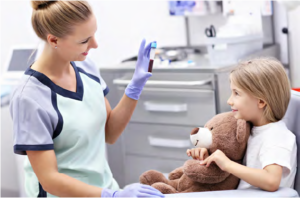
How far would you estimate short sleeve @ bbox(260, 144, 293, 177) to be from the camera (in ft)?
4.16

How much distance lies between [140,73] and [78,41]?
0.87 ft

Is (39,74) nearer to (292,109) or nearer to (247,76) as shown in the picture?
(247,76)

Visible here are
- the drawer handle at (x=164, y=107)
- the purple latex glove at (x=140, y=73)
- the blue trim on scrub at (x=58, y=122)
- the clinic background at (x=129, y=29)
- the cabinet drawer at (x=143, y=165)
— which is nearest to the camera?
the blue trim on scrub at (x=58, y=122)

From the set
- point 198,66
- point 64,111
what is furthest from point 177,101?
point 64,111

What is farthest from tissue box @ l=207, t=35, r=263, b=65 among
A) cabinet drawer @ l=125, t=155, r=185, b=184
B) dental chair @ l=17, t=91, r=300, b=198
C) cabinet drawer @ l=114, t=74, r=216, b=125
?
dental chair @ l=17, t=91, r=300, b=198

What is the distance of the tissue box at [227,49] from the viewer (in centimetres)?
231

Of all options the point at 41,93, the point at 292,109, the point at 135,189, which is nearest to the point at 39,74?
the point at 41,93

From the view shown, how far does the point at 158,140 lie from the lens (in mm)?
2428

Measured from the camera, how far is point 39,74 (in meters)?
1.36

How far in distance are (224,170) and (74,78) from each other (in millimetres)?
567

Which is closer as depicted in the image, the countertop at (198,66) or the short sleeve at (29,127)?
the short sleeve at (29,127)

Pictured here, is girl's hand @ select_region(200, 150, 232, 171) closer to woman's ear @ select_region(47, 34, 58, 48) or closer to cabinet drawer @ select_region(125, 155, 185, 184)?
woman's ear @ select_region(47, 34, 58, 48)

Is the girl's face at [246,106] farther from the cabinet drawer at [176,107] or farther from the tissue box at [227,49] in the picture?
the tissue box at [227,49]

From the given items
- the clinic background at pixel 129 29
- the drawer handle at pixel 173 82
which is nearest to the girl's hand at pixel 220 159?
the drawer handle at pixel 173 82
